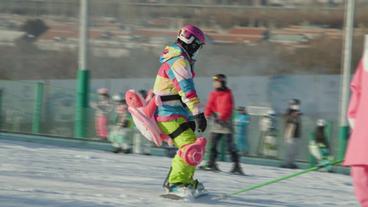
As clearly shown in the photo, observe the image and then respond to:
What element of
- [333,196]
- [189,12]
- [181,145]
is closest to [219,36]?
[189,12]

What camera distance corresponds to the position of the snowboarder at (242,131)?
16.6m

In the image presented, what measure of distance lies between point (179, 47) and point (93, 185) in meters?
1.76

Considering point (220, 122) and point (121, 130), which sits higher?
point (220, 122)

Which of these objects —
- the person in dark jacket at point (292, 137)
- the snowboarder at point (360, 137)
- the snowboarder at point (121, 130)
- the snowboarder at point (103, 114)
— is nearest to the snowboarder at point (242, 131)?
the person in dark jacket at point (292, 137)

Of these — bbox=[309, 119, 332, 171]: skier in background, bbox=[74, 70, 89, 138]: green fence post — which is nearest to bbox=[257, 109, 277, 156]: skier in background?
bbox=[309, 119, 332, 171]: skier in background

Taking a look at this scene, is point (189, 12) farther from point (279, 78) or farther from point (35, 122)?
point (35, 122)

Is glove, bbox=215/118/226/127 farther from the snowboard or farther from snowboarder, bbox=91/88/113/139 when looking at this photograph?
the snowboard

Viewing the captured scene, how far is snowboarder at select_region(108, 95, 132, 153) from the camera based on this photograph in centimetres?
1562

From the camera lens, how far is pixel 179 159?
346 inches

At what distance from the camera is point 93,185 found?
966 centimetres

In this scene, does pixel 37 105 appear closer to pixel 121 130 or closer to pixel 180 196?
pixel 121 130

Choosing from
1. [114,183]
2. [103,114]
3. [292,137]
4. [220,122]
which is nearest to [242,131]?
[292,137]

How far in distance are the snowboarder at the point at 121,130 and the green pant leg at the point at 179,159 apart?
6604mm

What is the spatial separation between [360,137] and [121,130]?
10.1 m
